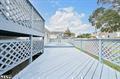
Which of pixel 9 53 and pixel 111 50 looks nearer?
pixel 9 53

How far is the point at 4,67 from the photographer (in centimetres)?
396

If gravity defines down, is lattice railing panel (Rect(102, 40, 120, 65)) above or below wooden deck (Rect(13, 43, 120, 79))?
above

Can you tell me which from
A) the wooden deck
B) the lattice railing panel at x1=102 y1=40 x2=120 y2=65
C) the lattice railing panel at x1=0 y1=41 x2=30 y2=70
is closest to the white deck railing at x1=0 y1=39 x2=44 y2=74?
the lattice railing panel at x1=0 y1=41 x2=30 y2=70

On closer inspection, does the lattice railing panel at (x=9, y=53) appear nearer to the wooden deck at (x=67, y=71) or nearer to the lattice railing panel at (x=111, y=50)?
the wooden deck at (x=67, y=71)

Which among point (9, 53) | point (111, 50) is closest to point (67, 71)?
point (9, 53)

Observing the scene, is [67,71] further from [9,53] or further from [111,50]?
[111,50]

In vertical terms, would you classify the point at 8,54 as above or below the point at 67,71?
above

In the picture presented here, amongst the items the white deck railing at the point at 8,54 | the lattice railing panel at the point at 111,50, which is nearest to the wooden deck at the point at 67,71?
the white deck railing at the point at 8,54

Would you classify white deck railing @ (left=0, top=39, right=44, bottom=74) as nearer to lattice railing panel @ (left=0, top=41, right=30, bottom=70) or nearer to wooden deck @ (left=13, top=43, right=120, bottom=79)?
lattice railing panel @ (left=0, top=41, right=30, bottom=70)

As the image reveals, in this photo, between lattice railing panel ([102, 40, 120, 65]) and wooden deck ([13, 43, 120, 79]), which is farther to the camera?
lattice railing panel ([102, 40, 120, 65])

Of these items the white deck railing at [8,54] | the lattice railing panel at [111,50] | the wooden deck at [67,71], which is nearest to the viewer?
Answer: the white deck railing at [8,54]

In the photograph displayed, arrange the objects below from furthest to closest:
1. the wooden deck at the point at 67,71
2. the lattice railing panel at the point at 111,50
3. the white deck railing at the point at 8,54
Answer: the lattice railing panel at the point at 111,50
the wooden deck at the point at 67,71
the white deck railing at the point at 8,54

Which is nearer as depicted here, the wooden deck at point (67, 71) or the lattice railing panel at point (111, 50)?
the wooden deck at point (67, 71)

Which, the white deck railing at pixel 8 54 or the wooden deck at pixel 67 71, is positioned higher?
the white deck railing at pixel 8 54
